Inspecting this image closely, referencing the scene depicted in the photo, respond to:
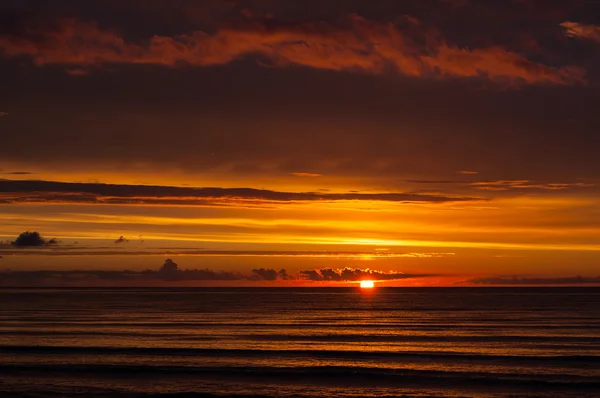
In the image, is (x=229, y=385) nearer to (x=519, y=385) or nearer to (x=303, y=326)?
(x=519, y=385)

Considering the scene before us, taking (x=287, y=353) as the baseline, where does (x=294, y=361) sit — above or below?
below

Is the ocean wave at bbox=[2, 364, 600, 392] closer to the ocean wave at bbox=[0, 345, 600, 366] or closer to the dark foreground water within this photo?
the dark foreground water

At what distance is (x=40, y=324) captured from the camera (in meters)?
84.2

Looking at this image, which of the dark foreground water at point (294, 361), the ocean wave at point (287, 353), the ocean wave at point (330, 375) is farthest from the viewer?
the ocean wave at point (287, 353)

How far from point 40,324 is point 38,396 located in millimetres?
49357

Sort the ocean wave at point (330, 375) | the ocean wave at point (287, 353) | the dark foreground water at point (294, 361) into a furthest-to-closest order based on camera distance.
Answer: the ocean wave at point (287, 353) < the ocean wave at point (330, 375) < the dark foreground water at point (294, 361)

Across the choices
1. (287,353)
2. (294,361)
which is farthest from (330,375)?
(287,353)

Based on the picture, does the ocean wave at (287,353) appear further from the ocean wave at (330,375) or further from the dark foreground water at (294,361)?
the ocean wave at (330,375)

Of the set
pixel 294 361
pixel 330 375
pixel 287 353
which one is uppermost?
pixel 287 353

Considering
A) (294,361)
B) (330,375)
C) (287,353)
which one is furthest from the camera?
(287,353)

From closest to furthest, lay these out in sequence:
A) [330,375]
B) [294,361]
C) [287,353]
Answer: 1. [330,375]
2. [294,361]
3. [287,353]

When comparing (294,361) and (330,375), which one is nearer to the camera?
(330,375)

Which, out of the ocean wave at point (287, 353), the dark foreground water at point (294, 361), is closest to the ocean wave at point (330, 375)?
the dark foreground water at point (294, 361)

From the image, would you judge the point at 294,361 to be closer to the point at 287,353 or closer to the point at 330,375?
the point at 287,353
